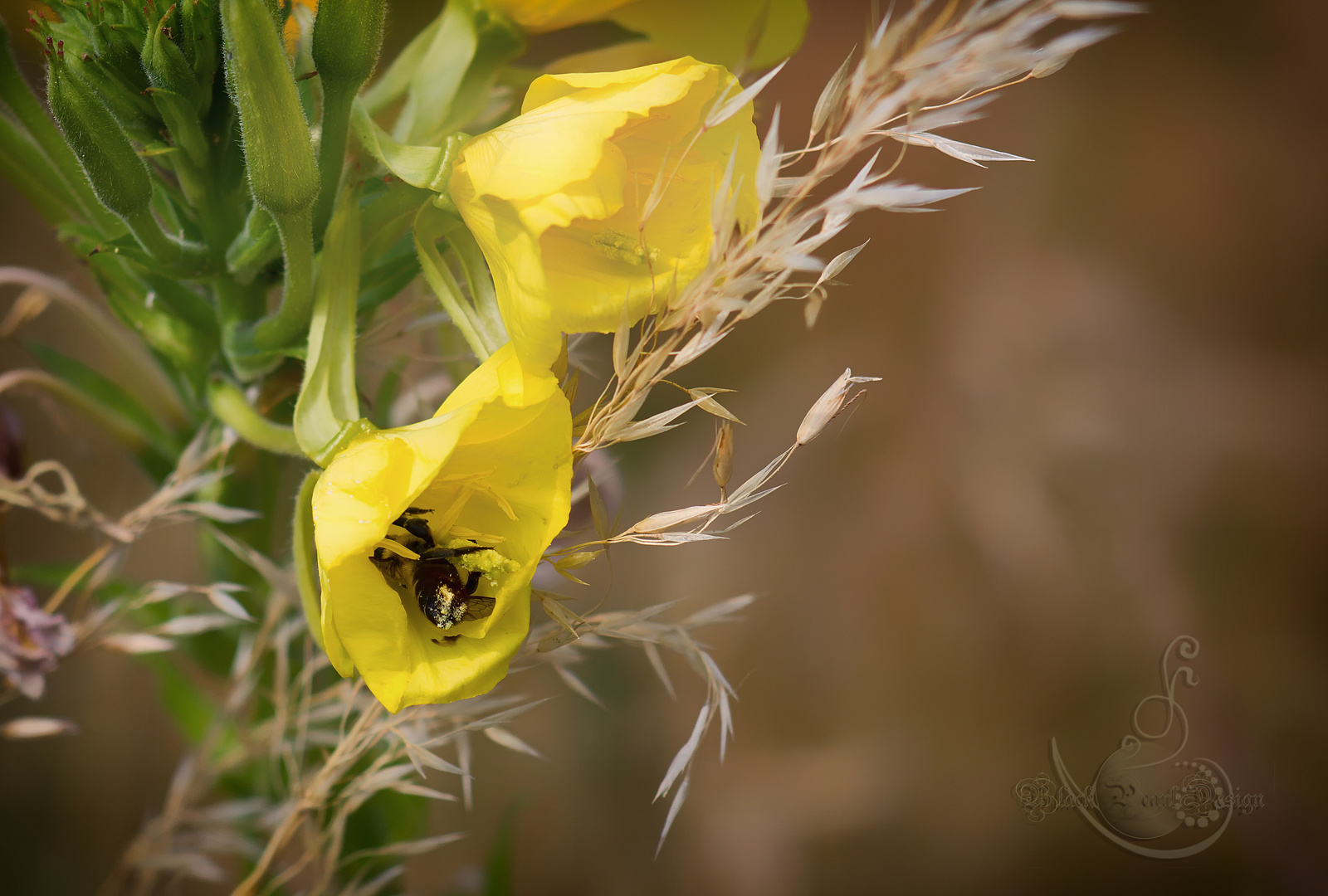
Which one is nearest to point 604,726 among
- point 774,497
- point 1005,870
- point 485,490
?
point 774,497

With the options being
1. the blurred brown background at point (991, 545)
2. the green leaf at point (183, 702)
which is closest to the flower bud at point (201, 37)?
the green leaf at point (183, 702)

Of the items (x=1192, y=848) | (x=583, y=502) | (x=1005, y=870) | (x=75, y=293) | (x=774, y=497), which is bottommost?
(x=1005, y=870)

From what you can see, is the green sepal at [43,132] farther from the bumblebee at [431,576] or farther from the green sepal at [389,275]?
the bumblebee at [431,576]

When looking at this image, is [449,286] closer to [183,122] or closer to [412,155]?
[412,155]

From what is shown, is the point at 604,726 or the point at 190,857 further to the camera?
the point at 604,726

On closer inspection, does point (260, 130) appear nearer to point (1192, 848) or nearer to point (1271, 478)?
point (1192, 848)

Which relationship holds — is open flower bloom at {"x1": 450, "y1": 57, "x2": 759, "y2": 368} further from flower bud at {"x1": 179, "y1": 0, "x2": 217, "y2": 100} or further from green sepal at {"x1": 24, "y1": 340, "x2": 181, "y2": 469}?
green sepal at {"x1": 24, "y1": 340, "x2": 181, "y2": 469}

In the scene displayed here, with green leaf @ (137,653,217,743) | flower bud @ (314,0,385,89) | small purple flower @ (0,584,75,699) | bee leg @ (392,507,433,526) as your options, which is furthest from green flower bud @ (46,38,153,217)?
green leaf @ (137,653,217,743)
